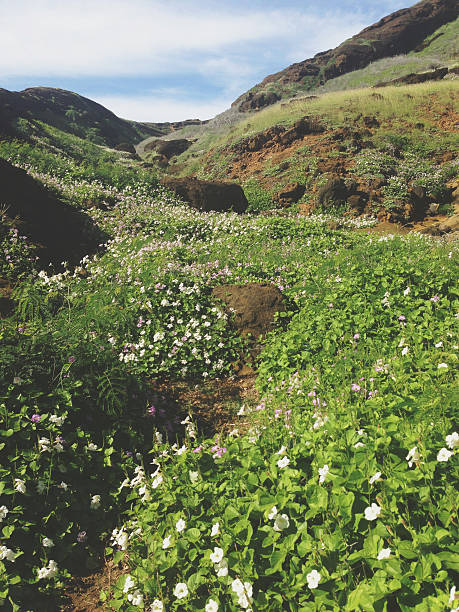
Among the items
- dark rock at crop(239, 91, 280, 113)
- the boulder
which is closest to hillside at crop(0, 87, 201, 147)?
the boulder

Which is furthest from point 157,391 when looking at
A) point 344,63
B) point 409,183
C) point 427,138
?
point 344,63

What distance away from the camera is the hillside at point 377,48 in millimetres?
60219

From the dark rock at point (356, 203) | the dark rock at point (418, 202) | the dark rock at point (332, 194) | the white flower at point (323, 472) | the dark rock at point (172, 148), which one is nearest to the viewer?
the white flower at point (323, 472)

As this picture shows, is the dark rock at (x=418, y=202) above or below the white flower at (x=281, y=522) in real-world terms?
above

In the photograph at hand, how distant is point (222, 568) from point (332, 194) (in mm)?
17073

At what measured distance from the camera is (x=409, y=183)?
18.4m

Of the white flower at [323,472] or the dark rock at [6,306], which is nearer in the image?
the white flower at [323,472]

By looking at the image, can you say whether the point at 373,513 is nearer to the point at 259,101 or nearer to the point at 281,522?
the point at 281,522

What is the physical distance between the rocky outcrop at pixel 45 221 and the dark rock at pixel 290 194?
412 inches

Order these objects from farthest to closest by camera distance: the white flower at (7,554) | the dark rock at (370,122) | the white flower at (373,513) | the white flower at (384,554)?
the dark rock at (370,122)
the white flower at (7,554)
the white flower at (373,513)
the white flower at (384,554)

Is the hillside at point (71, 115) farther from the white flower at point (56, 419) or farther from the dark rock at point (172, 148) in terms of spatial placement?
the white flower at point (56, 419)

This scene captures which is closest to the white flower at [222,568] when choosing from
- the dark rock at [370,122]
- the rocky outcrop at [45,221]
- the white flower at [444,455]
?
the white flower at [444,455]

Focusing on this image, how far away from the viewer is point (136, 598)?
2.29 meters

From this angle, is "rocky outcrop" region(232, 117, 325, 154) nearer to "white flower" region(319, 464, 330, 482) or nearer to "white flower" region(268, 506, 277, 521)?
"white flower" region(319, 464, 330, 482)
